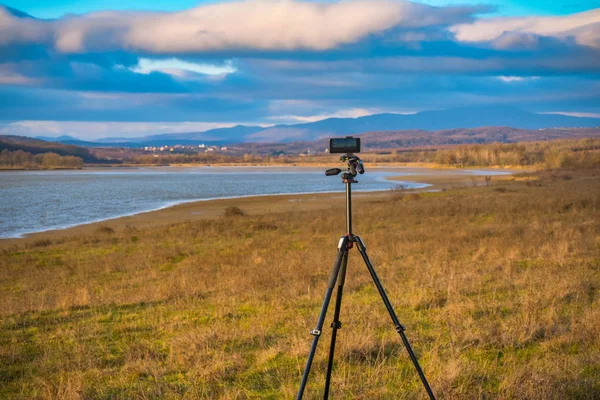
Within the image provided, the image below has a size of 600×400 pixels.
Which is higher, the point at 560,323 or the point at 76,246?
the point at 560,323

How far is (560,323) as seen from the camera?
6277 mm

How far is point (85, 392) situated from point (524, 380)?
3.80 meters

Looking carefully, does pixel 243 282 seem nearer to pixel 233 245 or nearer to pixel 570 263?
pixel 570 263

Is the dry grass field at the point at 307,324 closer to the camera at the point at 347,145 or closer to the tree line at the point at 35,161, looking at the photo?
the camera at the point at 347,145

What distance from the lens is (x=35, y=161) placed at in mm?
162625

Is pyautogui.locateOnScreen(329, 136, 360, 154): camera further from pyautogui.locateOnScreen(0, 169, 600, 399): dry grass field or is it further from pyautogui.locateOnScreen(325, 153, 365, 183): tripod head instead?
pyautogui.locateOnScreen(0, 169, 600, 399): dry grass field

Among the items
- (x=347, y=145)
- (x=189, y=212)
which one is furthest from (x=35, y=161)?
(x=347, y=145)

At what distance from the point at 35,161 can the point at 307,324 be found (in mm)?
176341

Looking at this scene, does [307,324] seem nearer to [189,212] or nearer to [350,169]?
[350,169]

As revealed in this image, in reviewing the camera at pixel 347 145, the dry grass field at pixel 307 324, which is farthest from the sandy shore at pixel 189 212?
the camera at pixel 347 145

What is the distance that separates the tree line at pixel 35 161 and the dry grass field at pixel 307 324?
509ft

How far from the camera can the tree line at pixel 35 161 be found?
152500 millimetres

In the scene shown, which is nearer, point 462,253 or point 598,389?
point 598,389

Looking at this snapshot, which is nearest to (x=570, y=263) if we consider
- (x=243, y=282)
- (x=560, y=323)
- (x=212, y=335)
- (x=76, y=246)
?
(x=560, y=323)
